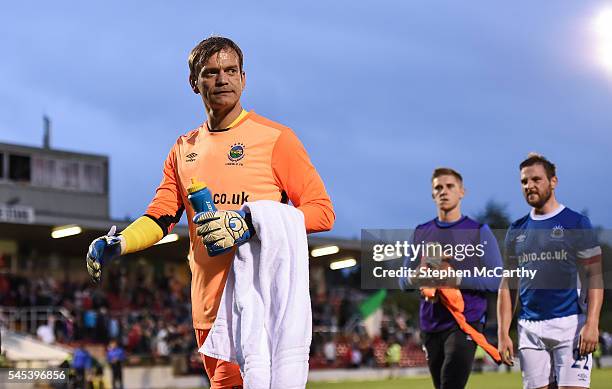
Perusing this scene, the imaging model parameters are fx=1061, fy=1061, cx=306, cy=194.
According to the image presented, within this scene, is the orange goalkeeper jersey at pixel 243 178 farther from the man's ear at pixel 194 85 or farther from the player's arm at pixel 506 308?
the player's arm at pixel 506 308

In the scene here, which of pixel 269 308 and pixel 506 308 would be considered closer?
pixel 269 308

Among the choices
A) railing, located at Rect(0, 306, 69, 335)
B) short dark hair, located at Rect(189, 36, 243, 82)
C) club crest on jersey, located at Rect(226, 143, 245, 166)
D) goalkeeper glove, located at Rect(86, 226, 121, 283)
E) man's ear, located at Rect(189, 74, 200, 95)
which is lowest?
goalkeeper glove, located at Rect(86, 226, 121, 283)

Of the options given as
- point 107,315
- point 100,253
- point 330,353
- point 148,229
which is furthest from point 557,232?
point 330,353

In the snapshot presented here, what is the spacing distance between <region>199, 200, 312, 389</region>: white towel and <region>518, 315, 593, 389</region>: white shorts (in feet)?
12.5

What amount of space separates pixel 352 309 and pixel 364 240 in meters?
33.6

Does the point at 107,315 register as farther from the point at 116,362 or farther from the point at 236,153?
the point at 236,153

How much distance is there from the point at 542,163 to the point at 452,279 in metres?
1.75

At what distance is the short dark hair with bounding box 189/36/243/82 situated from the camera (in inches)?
188

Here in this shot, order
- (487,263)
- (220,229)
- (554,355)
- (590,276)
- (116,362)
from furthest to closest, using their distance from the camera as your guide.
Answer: (116,362), (487,263), (554,355), (590,276), (220,229)

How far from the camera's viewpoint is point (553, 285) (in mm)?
7867

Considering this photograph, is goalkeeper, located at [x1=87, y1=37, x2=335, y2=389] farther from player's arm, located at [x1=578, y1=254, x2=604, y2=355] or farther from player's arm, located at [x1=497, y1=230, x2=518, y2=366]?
player's arm, located at [x1=497, y1=230, x2=518, y2=366]

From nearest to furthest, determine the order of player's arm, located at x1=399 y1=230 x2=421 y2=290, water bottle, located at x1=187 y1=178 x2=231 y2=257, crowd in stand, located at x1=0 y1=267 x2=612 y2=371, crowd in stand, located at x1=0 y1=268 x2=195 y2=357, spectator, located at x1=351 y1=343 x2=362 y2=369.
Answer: water bottle, located at x1=187 y1=178 x2=231 y2=257 → player's arm, located at x1=399 y1=230 x2=421 y2=290 → crowd in stand, located at x1=0 y1=268 x2=195 y2=357 → crowd in stand, located at x1=0 y1=267 x2=612 y2=371 → spectator, located at x1=351 y1=343 x2=362 y2=369

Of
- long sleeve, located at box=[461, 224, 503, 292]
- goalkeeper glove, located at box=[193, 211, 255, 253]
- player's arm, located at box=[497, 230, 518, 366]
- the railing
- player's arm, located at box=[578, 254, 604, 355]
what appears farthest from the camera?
the railing

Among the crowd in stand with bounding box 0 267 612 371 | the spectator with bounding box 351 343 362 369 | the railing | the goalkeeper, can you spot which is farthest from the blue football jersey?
the spectator with bounding box 351 343 362 369
